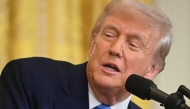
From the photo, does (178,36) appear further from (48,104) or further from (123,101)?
(48,104)

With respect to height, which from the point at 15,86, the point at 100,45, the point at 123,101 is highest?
the point at 100,45

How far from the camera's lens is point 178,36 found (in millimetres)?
2188

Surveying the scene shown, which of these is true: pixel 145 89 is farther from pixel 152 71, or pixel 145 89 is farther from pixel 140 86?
pixel 152 71

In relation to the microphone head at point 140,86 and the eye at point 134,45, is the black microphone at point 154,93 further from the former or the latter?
the eye at point 134,45

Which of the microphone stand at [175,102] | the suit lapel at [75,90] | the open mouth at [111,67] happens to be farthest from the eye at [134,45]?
the microphone stand at [175,102]

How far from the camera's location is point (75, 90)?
1277 mm

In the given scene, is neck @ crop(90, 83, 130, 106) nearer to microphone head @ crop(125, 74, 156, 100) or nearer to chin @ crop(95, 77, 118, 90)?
chin @ crop(95, 77, 118, 90)

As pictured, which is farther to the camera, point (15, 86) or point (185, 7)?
point (185, 7)

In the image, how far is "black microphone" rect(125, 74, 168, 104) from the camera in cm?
80

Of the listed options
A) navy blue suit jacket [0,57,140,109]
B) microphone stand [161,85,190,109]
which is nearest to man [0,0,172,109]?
navy blue suit jacket [0,57,140,109]

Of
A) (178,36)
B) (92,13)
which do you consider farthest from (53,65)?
(178,36)

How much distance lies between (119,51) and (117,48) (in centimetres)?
1

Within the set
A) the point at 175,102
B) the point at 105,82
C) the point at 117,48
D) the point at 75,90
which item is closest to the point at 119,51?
the point at 117,48

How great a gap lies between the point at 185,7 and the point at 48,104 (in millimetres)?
1333
